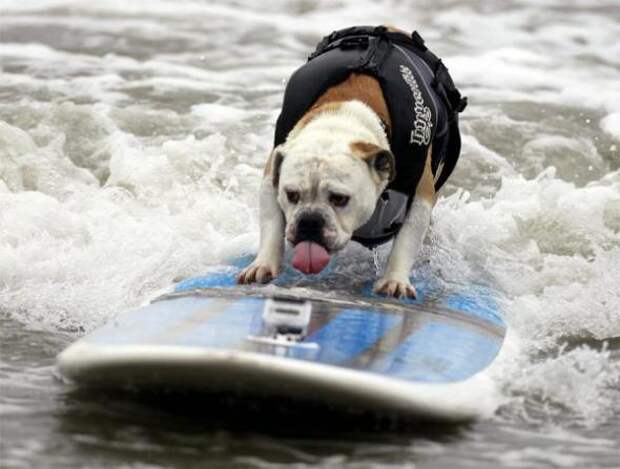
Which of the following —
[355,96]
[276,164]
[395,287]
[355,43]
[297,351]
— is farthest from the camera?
[355,43]

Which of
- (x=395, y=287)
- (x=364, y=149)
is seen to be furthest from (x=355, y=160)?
(x=395, y=287)

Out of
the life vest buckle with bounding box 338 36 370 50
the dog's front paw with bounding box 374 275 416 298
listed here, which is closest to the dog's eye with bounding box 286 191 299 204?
the dog's front paw with bounding box 374 275 416 298

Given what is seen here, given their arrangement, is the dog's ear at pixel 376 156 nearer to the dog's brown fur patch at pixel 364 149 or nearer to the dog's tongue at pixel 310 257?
the dog's brown fur patch at pixel 364 149

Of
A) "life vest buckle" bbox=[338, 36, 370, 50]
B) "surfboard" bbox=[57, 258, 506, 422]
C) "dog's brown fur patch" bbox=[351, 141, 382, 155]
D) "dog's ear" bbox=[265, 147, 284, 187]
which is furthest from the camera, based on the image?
"life vest buckle" bbox=[338, 36, 370, 50]

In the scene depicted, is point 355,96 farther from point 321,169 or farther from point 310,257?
point 310,257

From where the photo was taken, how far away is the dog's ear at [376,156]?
5520mm

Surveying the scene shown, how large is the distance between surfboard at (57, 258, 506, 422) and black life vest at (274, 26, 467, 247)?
1.64ft

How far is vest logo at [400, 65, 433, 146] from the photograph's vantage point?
587cm

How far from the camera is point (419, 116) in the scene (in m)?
5.92

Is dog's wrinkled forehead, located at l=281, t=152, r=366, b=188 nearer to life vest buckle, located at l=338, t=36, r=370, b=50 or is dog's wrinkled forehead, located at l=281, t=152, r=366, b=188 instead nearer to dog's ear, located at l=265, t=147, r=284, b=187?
dog's ear, located at l=265, t=147, r=284, b=187

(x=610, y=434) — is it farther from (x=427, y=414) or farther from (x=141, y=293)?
(x=141, y=293)

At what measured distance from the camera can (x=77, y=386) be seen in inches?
189

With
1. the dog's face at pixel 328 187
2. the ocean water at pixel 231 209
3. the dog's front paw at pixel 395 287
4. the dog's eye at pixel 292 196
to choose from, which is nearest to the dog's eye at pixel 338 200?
the dog's face at pixel 328 187

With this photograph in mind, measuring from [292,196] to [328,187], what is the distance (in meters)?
0.20
